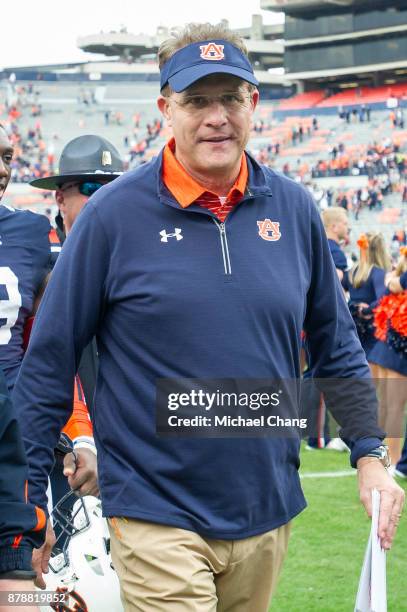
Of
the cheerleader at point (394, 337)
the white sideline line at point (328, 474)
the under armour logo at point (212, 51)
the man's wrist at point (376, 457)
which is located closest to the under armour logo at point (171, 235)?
the under armour logo at point (212, 51)

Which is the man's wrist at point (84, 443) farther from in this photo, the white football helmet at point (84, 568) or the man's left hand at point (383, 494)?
the man's left hand at point (383, 494)

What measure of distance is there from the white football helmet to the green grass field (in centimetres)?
240

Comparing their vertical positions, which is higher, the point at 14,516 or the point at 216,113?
the point at 216,113

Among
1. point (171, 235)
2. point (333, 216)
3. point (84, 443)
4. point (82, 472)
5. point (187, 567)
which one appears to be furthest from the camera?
point (333, 216)

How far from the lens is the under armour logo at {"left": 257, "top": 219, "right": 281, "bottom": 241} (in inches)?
108

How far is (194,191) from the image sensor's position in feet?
8.89

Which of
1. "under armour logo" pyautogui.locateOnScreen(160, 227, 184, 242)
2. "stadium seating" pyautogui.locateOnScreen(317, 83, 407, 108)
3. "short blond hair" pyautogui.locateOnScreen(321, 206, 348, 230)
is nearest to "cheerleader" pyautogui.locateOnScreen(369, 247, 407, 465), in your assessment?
"short blond hair" pyautogui.locateOnScreen(321, 206, 348, 230)

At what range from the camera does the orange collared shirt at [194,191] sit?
106 inches

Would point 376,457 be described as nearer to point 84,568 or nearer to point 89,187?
point 84,568

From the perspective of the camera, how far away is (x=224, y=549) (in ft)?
8.56

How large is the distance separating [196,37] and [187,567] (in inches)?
53.6

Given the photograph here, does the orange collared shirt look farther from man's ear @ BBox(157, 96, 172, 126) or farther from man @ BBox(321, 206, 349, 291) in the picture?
man @ BBox(321, 206, 349, 291)

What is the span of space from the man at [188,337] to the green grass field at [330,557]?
2.65 m

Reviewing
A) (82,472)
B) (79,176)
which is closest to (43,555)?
(82,472)
